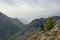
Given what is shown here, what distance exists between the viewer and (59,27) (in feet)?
396

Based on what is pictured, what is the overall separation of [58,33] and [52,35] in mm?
4001

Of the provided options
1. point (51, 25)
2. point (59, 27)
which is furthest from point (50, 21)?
point (59, 27)

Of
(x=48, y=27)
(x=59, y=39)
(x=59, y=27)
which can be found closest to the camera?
(x=59, y=39)

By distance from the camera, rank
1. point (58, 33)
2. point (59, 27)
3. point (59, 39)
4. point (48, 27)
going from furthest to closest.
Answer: point (48, 27), point (59, 27), point (58, 33), point (59, 39)

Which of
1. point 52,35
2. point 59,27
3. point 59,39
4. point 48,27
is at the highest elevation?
point 48,27

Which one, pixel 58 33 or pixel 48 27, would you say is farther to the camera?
pixel 48 27

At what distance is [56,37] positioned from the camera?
103062 mm

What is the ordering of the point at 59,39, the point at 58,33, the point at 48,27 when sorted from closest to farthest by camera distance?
the point at 59,39, the point at 58,33, the point at 48,27

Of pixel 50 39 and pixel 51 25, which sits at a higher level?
pixel 51 25

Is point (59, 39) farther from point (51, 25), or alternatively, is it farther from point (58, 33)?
point (51, 25)

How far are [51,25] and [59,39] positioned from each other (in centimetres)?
4793

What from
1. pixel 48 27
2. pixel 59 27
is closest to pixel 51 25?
pixel 48 27

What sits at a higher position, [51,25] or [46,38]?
[51,25]

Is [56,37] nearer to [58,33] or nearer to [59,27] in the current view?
[58,33]
